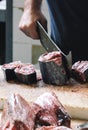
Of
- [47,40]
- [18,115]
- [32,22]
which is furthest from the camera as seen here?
[32,22]

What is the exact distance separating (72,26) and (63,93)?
49cm

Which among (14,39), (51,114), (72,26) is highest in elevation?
(72,26)

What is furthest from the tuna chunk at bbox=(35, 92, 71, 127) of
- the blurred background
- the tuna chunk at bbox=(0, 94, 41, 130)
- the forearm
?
the blurred background

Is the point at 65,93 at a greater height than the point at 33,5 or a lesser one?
lesser

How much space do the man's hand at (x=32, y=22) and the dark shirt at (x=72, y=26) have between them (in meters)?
0.10

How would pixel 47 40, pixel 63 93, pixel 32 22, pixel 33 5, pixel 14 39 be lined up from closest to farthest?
pixel 63 93 < pixel 47 40 < pixel 32 22 < pixel 33 5 < pixel 14 39

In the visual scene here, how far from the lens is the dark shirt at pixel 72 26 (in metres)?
1.86

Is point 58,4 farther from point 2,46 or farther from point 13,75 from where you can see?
point 2,46

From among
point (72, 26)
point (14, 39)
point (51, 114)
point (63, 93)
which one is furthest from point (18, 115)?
point (14, 39)

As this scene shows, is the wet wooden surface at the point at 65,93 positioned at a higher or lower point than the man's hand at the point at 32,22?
lower

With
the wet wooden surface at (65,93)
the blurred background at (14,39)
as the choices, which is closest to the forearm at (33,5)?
the wet wooden surface at (65,93)

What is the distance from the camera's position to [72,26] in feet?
6.21

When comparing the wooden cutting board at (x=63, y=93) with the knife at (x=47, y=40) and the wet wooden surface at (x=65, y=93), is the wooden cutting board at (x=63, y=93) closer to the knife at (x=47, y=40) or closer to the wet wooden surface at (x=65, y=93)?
the wet wooden surface at (x=65, y=93)

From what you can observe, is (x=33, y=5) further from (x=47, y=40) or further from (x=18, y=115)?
(x=18, y=115)
